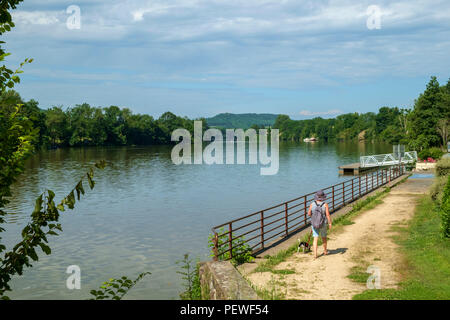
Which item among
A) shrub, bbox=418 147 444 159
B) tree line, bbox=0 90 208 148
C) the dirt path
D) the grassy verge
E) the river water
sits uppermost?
tree line, bbox=0 90 208 148

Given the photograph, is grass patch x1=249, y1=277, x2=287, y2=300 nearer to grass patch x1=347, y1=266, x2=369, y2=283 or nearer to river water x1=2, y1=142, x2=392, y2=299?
grass patch x1=347, y1=266, x2=369, y2=283

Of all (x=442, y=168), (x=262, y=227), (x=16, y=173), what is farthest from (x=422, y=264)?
(x=442, y=168)

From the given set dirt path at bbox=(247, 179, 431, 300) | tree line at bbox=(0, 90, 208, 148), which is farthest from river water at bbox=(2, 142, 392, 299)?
tree line at bbox=(0, 90, 208, 148)

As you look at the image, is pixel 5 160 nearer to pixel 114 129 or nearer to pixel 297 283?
pixel 297 283

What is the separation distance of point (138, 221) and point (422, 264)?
1742cm

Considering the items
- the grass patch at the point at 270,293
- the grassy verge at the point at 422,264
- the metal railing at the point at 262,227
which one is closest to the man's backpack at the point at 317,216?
the metal railing at the point at 262,227

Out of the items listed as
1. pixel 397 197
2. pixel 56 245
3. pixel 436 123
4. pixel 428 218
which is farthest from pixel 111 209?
pixel 436 123

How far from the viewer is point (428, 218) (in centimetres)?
1645

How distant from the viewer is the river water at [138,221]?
14.9 m

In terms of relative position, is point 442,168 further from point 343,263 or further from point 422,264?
point 343,263

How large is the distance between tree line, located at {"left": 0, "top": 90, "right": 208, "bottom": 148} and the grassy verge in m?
100

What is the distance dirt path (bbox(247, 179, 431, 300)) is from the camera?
351 inches

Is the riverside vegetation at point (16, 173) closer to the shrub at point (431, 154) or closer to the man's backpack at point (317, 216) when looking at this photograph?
the man's backpack at point (317, 216)
